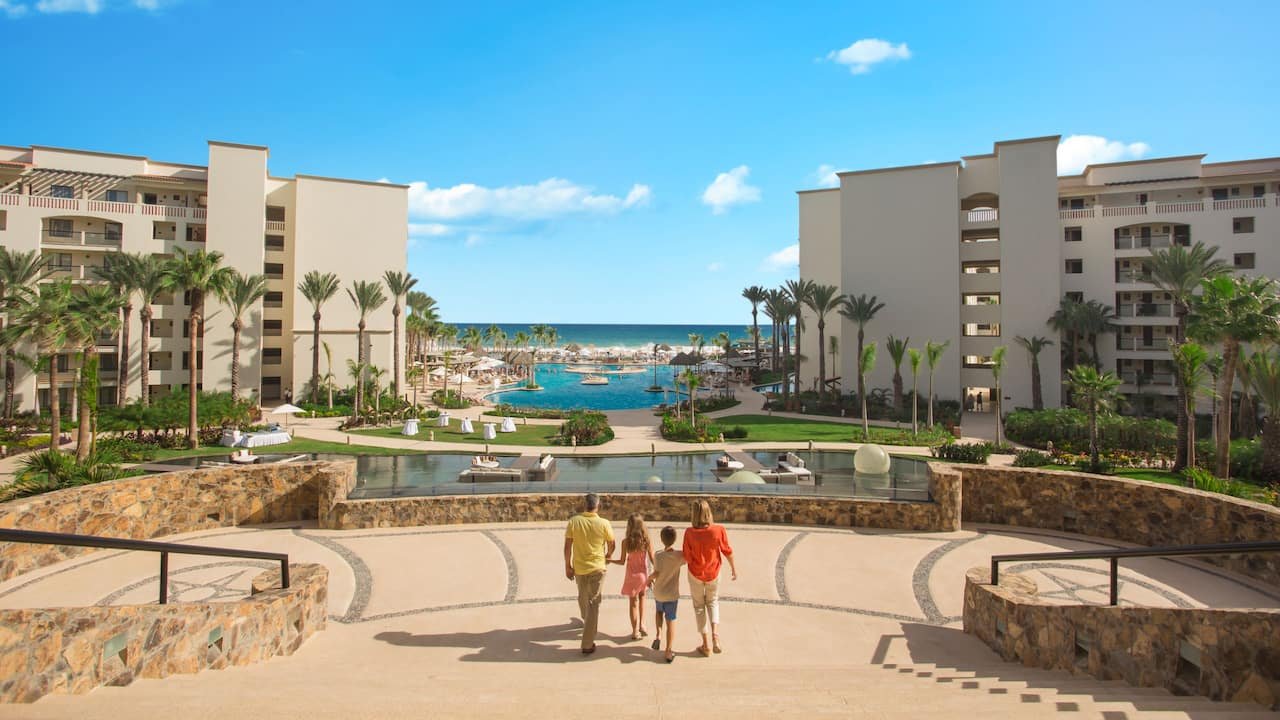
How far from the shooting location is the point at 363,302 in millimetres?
42469

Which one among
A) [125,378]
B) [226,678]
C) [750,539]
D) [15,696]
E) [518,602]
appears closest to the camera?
[15,696]

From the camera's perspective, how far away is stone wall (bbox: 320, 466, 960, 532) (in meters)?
12.2

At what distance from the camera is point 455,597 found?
8625 millimetres

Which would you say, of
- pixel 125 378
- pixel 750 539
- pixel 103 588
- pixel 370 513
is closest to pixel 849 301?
pixel 750 539

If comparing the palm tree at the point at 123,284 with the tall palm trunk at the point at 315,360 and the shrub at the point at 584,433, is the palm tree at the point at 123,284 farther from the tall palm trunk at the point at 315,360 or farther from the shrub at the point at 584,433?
the shrub at the point at 584,433

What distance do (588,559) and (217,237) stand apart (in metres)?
43.9

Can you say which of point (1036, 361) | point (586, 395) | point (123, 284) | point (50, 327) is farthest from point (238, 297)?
point (1036, 361)

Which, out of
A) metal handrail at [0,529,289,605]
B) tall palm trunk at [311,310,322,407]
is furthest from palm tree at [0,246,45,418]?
metal handrail at [0,529,289,605]

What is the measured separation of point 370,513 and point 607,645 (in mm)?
7306

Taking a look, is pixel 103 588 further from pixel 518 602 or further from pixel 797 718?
pixel 797 718

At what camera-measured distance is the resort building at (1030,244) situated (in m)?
38.0

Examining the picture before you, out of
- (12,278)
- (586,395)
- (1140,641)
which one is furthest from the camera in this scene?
(586,395)

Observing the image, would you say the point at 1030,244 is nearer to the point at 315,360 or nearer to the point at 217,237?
the point at 315,360

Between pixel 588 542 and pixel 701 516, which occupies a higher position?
pixel 701 516
